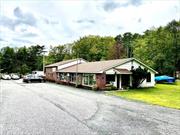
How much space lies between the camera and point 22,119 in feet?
40.3

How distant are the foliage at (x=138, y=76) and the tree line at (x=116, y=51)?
22.8m

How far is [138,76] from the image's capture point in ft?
111

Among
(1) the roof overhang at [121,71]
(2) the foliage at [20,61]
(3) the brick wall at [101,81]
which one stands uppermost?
(2) the foliage at [20,61]

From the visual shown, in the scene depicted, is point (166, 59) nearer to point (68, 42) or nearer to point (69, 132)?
point (68, 42)

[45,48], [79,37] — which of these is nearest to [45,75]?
[79,37]

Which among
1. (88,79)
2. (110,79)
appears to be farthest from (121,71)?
(88,79)

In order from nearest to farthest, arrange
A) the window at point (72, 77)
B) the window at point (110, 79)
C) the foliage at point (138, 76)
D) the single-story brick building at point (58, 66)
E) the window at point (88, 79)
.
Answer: the window at point (110, 79), the foliage at point (138, 76), the window at point (88, 79), the window at point (72, 77), the single-story brick building at point (58, 66)

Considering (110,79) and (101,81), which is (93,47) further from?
(101,81)

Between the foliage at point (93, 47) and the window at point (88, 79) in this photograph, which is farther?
the foliage at point (93, 47)

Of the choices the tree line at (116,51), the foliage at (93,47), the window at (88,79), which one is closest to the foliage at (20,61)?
the tree line at (116,51)

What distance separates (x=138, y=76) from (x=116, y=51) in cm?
4058

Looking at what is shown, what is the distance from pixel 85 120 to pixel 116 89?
2063 cm

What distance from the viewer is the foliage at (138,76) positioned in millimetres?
33656

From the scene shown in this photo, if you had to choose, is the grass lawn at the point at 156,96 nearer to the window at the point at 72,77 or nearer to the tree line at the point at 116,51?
the window at the point at 72,77
